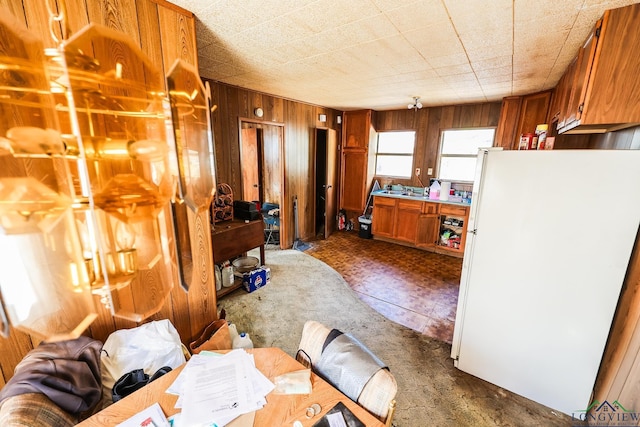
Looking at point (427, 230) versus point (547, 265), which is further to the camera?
point (427, 230)

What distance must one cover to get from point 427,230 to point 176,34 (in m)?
4.12

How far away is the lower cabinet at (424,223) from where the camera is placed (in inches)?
166

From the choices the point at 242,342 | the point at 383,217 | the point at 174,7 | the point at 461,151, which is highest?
the point at 174,7

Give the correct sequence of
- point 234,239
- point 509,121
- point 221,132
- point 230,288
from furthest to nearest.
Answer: point 509,121 < point 221,132 < point 230,288 < point 234,239

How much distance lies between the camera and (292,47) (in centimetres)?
206

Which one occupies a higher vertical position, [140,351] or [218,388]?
[218,388]

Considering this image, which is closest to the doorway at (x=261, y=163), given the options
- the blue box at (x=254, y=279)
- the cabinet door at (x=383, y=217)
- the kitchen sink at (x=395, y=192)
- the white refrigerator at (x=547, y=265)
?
the blue box at (x=254, y=279)

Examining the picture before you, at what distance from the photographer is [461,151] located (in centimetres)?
442

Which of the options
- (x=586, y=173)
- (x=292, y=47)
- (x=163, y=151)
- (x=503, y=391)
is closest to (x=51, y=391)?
(x=163, y=151)

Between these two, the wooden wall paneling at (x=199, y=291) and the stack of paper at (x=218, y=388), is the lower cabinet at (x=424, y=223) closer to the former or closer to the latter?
the wooden wall paneling at (x=199, y=291)

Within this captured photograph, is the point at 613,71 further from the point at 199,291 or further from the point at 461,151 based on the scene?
the point at 461,151

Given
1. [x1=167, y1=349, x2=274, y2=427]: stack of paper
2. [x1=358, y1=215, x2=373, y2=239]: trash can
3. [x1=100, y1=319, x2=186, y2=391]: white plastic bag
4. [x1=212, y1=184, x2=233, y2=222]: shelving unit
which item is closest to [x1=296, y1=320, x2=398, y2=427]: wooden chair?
[x1=167, y1=349, x2=274, y2=427]: stack of paper

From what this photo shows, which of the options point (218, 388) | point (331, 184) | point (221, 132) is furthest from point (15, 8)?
point (331, 184)

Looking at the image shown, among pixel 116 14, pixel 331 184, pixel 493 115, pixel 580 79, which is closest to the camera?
pixel 116 14
